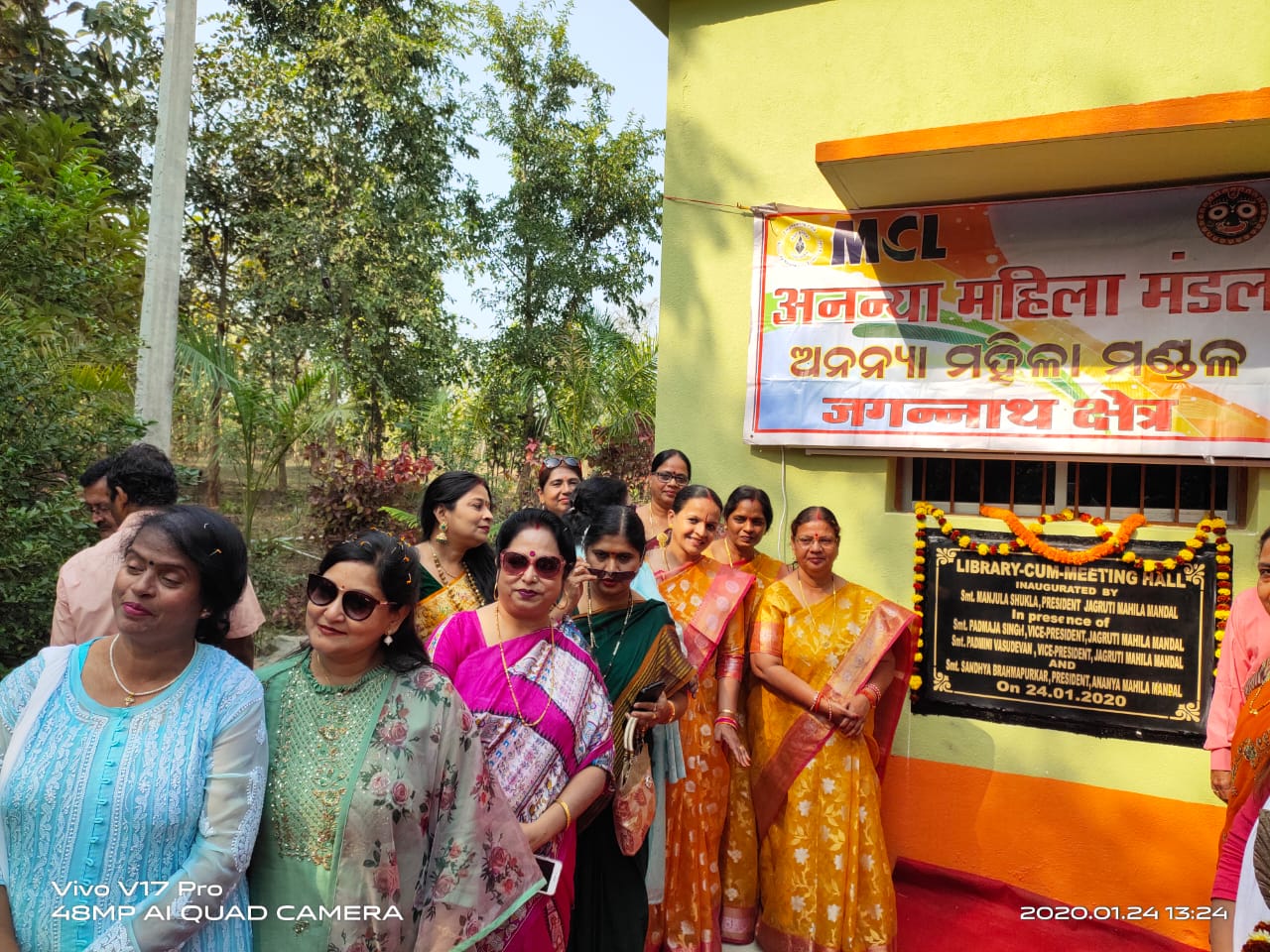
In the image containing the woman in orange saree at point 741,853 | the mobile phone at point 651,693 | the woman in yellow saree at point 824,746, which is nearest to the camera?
the mobile phone at point 651,693

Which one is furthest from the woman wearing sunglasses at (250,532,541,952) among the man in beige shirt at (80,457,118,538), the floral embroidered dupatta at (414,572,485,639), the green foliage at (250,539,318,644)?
the green foliage at (250,539,318,644)

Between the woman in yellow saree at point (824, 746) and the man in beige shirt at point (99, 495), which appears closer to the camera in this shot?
the man in beige shirt at point (99, 495)

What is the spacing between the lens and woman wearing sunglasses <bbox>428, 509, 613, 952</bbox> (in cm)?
217

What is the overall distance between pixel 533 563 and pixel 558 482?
6.41 feet

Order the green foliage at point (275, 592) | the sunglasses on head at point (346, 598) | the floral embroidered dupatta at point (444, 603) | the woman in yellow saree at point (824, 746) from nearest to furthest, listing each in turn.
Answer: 1. the sunglasses on head at point (346, 598)
2. the floral embroidered dupatta at point (444, 603)
3. the woman in yellow saree at point (824, 746)
4. the green foliage at point (275, 592)

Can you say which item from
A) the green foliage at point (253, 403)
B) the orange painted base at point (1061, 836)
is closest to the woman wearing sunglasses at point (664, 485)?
the orange painted base at point (1061, 836)

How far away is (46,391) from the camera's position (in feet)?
13.1

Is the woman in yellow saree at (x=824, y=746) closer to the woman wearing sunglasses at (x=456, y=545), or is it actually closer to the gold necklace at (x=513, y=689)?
the woman wearing sunglasses at (x=456, y=545)

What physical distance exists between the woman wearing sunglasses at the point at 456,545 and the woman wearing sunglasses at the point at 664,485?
107 centimetres

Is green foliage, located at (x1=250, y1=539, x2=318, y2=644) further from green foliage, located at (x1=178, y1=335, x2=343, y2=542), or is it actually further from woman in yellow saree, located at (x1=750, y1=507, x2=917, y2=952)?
woman in yellow saree, located at (x1=750, y1=507, x2=917, y2=952)

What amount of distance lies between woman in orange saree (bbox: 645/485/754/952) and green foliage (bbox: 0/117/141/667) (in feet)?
8.40

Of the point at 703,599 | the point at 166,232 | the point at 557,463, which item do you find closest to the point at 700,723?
the point at 703,599

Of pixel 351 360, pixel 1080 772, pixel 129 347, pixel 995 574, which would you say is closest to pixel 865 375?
pixel 995 574

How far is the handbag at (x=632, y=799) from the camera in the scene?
7.99ft
